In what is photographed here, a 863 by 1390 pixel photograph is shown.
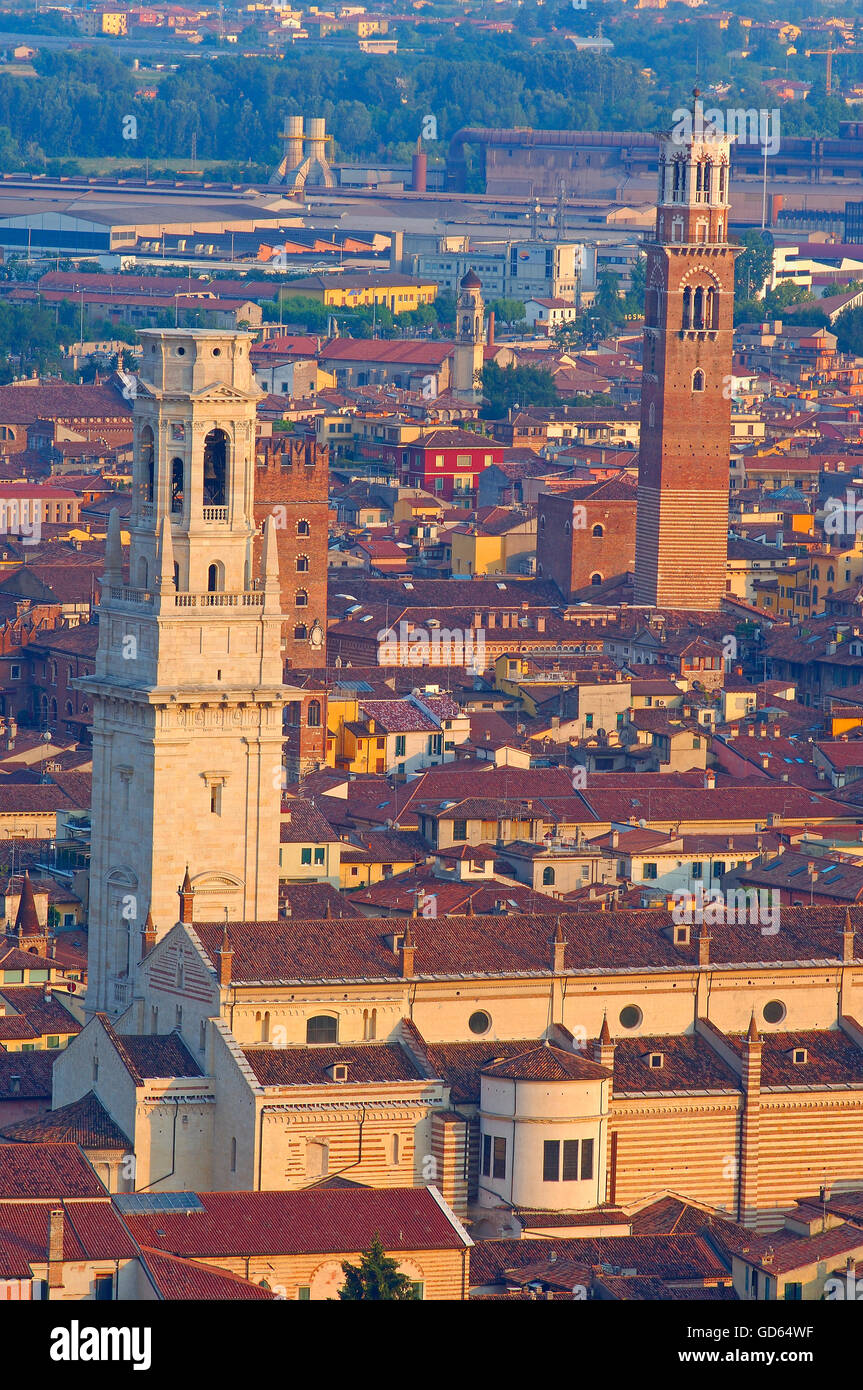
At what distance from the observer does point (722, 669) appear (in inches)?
3177

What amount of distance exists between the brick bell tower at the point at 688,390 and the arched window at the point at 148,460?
Answer: 50907 mm

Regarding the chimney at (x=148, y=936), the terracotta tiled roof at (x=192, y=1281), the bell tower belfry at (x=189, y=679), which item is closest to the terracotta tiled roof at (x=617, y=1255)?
the terracotta tiled roof at (x=192, y=1281)

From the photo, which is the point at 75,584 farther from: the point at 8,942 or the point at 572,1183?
the point at 572,1183

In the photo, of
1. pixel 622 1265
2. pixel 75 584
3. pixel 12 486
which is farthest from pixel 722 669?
pixel 622 1265

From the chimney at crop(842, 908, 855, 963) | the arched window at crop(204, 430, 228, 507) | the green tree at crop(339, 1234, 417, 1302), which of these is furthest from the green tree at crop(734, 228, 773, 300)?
the green tree at crop(339, 1234, 417, 1302)

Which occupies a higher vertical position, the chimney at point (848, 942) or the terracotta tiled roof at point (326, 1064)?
the chimney at point (848, 942)

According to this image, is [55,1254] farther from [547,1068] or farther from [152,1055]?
[547,1068]

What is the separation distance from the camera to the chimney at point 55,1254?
2866 centimetres

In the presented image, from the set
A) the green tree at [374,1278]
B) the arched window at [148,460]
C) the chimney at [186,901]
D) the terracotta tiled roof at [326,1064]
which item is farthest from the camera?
the arched window at [148,460]

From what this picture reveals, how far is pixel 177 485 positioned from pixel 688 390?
53189 mm

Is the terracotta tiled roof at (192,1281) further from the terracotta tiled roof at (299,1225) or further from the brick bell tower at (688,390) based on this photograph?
the brick bell tower at (688,390)

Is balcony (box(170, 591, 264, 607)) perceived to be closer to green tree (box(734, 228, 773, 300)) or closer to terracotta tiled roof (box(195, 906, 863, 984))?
terracotta tiled roof (box(195, 906, 863, 984))

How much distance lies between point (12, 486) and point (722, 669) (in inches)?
1370
